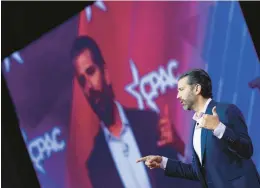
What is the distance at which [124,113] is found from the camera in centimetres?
331

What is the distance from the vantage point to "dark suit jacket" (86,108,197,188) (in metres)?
3.19

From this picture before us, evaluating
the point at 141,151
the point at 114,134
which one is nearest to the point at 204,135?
the point at 141,151

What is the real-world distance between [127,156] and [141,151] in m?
0.12

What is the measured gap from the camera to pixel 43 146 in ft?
11.6

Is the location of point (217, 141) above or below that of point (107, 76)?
below

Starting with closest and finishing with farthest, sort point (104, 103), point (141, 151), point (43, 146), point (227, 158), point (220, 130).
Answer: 1. point (220, 130)
2. point (227, 158)
3. point (141, 151)
4. point (104, 103)
5. point (43, 146)

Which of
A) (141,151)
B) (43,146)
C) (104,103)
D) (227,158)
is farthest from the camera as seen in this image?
(43,146)

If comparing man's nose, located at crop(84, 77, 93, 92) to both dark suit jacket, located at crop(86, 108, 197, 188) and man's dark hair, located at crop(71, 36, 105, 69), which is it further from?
dark suit jacket, located at crop(86, 108, 197, 188)

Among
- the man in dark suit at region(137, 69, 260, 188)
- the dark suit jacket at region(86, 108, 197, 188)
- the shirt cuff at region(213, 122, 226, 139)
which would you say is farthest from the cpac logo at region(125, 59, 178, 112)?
the shirt cuff at region(213, 122, 226, 139)

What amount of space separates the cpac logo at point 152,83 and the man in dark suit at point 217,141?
115cm

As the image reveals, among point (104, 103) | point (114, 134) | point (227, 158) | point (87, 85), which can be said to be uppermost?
point (87, 85)

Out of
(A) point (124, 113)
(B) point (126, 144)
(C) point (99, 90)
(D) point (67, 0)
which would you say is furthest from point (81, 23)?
(B) point (126, 144)

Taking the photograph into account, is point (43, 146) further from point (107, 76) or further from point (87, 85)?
point (107, 76)

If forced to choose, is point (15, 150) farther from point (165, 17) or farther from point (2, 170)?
point (165, 17)
